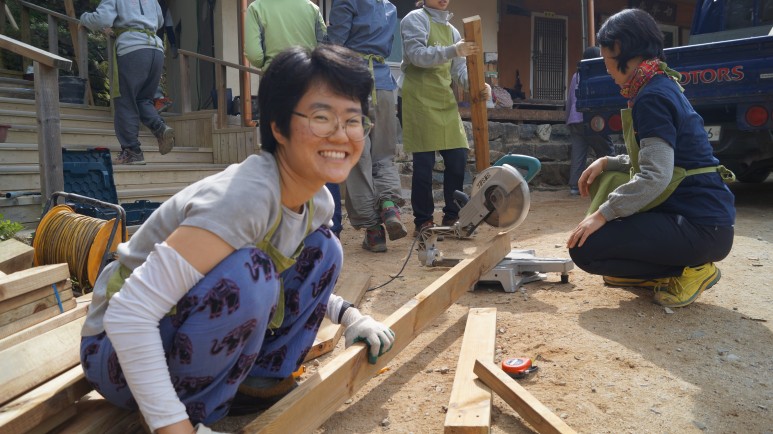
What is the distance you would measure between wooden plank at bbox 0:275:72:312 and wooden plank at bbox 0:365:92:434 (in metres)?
0.79

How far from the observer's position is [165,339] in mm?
1719

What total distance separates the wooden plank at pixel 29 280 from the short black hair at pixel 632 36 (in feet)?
9.21

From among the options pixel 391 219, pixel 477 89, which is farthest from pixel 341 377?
pixel 477 89

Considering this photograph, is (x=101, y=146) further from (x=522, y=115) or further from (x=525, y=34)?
(x=525, y=34)

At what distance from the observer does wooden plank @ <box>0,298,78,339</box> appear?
2563mm

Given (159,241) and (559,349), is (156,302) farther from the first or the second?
(559,349)

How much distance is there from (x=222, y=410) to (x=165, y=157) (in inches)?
233

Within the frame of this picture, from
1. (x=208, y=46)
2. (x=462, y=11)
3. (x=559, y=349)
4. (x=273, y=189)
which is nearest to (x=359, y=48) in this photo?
(x=559, y=349)

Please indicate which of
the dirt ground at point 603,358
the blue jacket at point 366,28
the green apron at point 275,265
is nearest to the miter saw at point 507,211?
the dirt ground at point 603,358

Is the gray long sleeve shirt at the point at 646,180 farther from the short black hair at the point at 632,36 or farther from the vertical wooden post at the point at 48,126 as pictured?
the vertical wooden post at the point at 48,126

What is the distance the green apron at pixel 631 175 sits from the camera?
10.6ft

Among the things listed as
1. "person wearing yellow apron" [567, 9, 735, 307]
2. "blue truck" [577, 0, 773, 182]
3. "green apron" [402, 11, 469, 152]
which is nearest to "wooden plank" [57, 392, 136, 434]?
"person wearing yellow apron" [567, 9, 735, 307]

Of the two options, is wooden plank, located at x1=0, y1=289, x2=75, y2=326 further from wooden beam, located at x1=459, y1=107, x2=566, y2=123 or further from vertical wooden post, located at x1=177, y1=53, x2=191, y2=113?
wooden beam, located at x1=459, y1=107, x2=566, y2=123

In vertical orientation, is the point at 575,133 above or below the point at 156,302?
above
